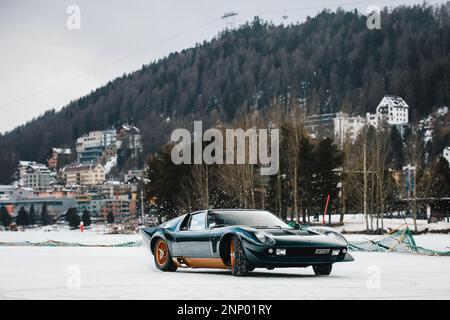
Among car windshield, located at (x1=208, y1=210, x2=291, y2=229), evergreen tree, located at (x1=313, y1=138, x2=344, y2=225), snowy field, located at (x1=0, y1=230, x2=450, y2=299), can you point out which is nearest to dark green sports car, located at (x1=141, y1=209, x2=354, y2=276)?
car windshield, located at (x1=208, y1=210, x2=291, y2=229)

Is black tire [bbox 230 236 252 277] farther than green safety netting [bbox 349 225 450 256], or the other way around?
green safety netting [bbox 349 225 450 256]

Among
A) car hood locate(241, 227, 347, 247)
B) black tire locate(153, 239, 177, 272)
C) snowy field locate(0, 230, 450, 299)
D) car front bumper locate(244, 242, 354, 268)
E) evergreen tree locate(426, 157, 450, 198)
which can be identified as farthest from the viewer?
evergreen tree locate(426, 157, 450, 198)

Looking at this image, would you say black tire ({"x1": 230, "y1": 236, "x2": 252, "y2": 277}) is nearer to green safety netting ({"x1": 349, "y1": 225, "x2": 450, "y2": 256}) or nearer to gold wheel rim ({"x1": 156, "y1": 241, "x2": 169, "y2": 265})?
gold wheel rim ({"x1": 156, "y1": 241, "x2": 169, "y2": 265})

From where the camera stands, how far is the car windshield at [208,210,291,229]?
46.7ft

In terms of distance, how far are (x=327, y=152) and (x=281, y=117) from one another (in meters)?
5.71

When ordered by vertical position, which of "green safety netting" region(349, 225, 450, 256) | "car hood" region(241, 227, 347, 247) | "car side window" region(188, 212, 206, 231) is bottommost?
"green safety netting" region(349, 225, 450, 256)

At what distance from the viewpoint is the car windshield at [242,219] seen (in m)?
14.2

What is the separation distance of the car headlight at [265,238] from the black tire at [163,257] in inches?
102

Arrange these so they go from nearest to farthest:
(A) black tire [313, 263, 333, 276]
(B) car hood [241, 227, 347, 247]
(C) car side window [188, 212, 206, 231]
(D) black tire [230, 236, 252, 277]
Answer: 1. (B) car hood [241, 227, 347, 247]
2. (D) black tire [230, 236, 252, 277]
3. (A) black tire [313, 263, 333, 276]
4. (C) car side window [188, 212, 206, 231]

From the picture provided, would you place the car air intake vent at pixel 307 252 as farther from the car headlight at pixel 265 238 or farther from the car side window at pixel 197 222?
the car side window at pixel 197 222

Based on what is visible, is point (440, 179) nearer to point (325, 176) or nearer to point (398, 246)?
point (325, 176)

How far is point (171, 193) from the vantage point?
77.8m

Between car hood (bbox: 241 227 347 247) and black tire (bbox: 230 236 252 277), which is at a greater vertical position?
car hood (bbox: 241 227 347 247)
